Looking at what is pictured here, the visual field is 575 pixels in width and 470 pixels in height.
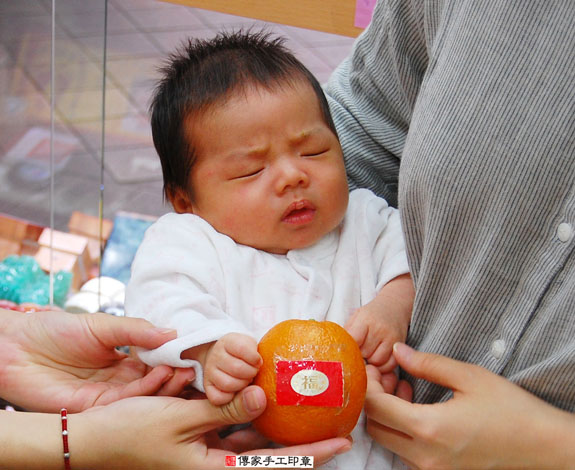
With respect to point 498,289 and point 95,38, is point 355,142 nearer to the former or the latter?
point 498,289

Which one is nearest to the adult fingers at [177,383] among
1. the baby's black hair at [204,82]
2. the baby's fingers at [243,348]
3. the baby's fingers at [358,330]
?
the baby's fingers at [243,348]

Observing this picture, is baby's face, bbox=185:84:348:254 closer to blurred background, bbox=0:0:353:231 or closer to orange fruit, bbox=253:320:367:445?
orange fruit, bbox=253:320:367:445

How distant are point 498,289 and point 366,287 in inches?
13.0

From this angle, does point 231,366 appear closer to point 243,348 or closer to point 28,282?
point 243,348

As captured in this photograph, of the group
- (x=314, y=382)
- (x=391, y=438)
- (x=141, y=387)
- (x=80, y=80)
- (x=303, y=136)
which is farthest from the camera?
(x=80, y=80)

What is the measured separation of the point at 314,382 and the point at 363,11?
1.10 meters

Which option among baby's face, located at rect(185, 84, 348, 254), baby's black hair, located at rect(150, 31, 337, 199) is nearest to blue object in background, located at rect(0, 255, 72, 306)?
baby's black hair, located at rect(150, 31, 337, 199)

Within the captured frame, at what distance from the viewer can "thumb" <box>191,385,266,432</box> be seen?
0.98 m

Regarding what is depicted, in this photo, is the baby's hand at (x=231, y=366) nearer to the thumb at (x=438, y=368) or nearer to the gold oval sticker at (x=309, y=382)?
the gold oval sticker at (x=309, y=382)

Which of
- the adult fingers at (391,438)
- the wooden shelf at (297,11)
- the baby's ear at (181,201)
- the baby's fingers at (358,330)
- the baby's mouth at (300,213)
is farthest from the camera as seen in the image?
the wooden shelf at (297,11)

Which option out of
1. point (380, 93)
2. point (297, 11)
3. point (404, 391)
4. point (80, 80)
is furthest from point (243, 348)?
point (80, 80)

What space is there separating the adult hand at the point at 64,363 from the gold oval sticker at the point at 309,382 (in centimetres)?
37

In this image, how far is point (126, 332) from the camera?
117 cm

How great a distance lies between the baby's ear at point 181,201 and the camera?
1376 mm
